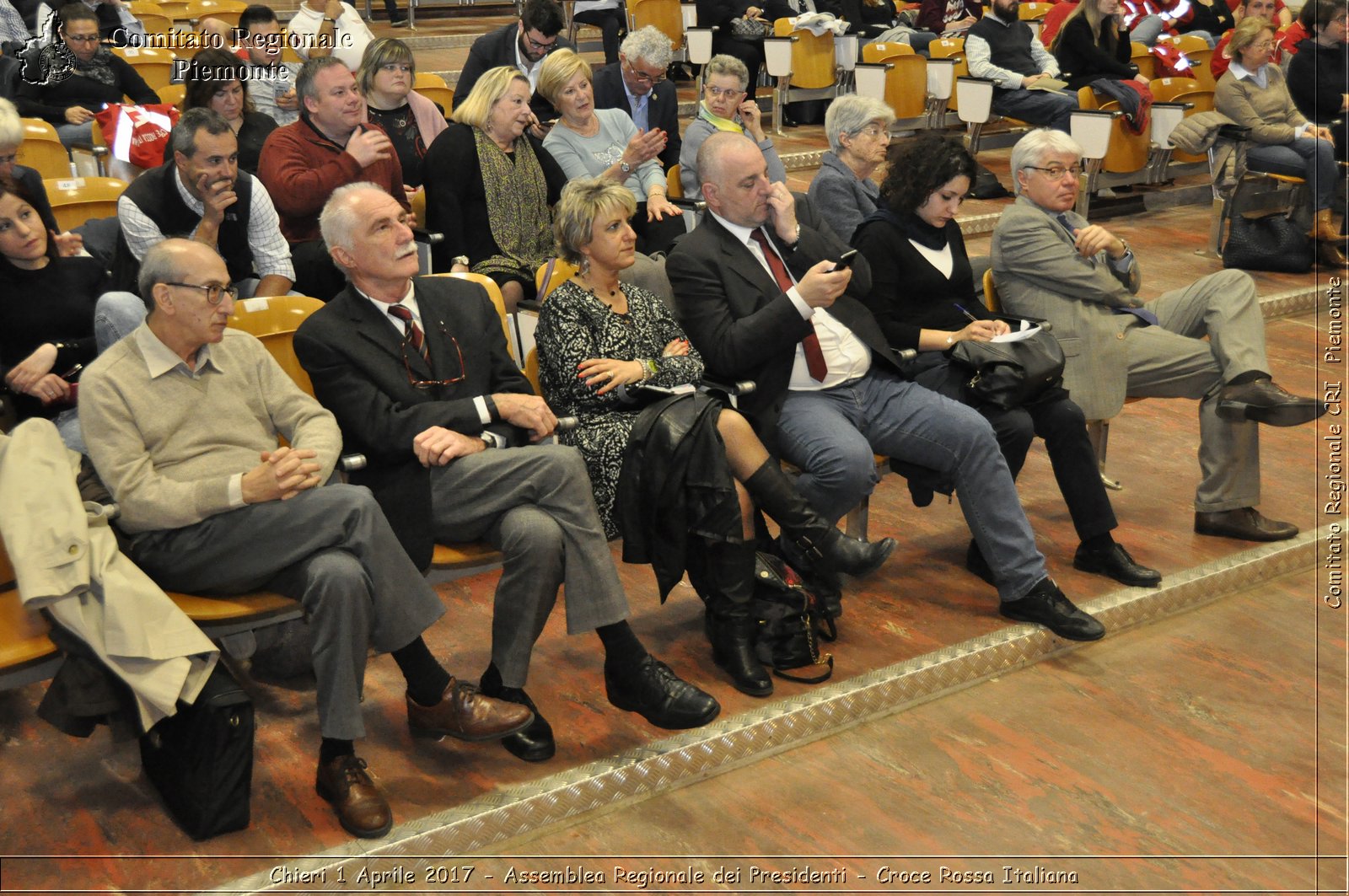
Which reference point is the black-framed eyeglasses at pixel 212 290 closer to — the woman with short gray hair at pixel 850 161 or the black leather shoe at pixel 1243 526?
the woman with short gray hair at pixel 850 161

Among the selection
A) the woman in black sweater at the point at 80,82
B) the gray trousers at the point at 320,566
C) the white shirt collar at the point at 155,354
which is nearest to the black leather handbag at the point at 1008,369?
the gray trousers at the point at 320,566

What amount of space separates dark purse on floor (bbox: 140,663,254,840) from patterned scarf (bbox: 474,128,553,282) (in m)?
A: 2.03

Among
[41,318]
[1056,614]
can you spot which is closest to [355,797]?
[41,318]

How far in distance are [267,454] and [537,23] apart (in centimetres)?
352

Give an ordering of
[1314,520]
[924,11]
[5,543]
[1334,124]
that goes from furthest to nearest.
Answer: [924,11]
[1334,124]
[1314,520]
[5,543]

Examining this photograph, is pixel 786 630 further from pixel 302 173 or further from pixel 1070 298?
pixel 302 173

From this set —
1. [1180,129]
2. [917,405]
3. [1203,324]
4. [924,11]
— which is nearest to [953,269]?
[917,405]

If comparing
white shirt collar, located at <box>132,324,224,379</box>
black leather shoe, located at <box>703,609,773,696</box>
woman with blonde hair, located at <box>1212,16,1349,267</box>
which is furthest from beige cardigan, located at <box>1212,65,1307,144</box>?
white shirt collar, located at <box>132,324,224,379</box>

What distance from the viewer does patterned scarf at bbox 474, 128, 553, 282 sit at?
427cm

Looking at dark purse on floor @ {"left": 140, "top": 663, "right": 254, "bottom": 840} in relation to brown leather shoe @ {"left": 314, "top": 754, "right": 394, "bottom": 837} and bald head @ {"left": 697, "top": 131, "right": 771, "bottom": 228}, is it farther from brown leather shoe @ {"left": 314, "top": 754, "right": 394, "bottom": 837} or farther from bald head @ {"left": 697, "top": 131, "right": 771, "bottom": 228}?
bald head @ {"left": 697, "top": 131, "right": 771, "bottom": 228}

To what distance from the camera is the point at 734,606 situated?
9.87 ft

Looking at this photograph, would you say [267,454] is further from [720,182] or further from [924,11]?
[924,11]

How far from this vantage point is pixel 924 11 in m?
9.29

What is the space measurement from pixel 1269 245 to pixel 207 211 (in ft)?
17.0
